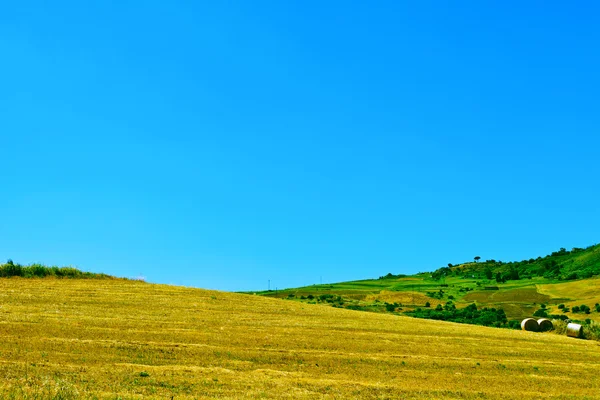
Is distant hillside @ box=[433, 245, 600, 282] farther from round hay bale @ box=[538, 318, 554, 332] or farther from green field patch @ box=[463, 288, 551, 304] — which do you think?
round hay bale @ box=[538, 318, 554, 332]

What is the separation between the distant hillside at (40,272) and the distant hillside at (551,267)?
9465 cm

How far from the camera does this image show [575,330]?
51906 mm

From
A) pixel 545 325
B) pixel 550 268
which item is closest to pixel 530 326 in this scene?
pixel 545 325

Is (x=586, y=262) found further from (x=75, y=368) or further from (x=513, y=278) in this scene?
(x=75, y=368)

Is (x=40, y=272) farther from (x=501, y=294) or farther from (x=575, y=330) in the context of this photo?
(x=501, y=294)

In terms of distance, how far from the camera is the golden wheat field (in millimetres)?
24391

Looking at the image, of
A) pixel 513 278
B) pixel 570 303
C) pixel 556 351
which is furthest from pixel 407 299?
pixel 556 351

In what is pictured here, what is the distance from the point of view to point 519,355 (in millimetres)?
37750

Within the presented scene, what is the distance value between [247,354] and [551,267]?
426 ft

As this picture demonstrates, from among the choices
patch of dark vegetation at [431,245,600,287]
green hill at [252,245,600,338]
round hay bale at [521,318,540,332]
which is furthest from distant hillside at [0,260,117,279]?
patch of dark vegetation at [431,245,600,287]

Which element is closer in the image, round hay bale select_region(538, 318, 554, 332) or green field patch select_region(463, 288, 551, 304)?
round hay bale select_region(538, 318, 554, 332)

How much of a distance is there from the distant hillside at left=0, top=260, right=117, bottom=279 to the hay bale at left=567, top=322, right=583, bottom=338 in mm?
44512

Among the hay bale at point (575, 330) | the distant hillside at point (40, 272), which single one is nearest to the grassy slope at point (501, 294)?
the hay bale at point (575, 330)

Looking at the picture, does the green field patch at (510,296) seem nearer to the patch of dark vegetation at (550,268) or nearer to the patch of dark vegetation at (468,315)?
the patch of dark vegetation at (468,315)
